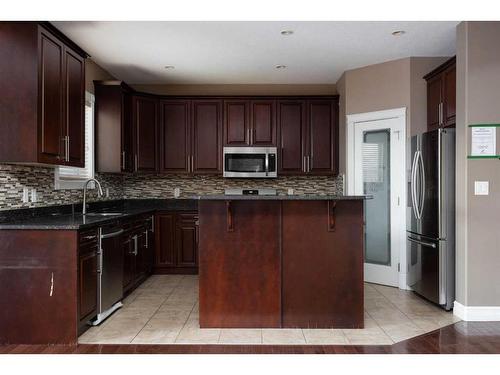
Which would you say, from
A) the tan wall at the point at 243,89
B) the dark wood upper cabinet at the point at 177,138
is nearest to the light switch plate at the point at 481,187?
the tan wall at the point at 243,89

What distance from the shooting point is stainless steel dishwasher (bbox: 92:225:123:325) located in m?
3.58

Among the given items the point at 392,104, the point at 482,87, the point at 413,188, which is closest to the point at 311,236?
the point at 413,188

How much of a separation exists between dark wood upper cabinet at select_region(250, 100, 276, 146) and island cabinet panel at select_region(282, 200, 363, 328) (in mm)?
2646

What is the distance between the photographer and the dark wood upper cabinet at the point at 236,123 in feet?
19.8

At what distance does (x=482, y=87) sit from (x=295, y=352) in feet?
8.93

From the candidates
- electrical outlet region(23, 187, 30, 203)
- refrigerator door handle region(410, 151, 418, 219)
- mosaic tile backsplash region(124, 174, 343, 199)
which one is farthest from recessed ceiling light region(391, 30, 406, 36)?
electrical outlet region(23, 187, 30, 203)

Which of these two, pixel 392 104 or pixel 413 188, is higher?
pixel 392 104

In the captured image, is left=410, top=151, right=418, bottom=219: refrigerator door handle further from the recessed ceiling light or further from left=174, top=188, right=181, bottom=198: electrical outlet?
left=174, top=188, right=181, bottom=198: electrical outlet

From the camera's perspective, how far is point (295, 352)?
2.99 m

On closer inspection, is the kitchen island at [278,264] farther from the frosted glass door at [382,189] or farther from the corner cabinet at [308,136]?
the corner cabinet at [308,136]

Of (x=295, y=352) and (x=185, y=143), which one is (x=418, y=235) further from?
(x=185, y=143)

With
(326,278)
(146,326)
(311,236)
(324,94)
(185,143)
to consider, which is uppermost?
(324,94)

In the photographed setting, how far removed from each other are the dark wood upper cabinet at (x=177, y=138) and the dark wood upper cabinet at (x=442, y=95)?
3120 mm
